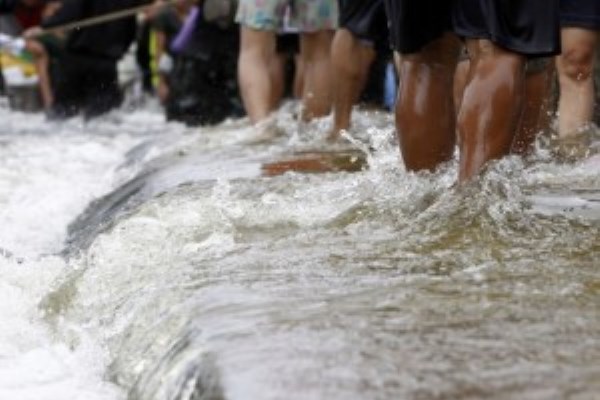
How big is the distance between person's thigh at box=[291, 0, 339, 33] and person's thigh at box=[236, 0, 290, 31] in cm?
7

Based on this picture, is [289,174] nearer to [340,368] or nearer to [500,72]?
[500,72]

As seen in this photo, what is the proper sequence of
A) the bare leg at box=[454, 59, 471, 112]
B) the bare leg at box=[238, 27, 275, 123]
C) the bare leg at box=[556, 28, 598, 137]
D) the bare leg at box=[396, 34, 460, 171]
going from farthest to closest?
the bare leg at box=[238, 27, 275, 123] < the bare leg at box=[556, 28, 598, 137] < the bare leg at box=[454, 59, 471, 112] < the bare leg at box=[396, 34, 460, 171]

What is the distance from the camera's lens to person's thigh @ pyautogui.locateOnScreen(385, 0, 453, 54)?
3.57 meters

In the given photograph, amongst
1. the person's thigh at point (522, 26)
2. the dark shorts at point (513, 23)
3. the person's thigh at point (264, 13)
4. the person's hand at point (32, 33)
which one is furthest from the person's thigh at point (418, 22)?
the person's hand at point (32, 33)

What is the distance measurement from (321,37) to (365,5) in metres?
1.25

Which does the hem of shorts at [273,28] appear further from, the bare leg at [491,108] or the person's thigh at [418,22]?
the bare leg at [491,108]

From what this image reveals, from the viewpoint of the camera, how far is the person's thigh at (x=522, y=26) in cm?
327

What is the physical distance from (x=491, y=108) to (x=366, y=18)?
229 centimetres

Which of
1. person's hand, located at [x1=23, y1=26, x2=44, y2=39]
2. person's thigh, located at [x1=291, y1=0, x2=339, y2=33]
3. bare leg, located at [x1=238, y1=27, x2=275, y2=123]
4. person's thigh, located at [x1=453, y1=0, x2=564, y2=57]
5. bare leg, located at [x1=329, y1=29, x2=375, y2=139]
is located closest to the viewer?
person's thigh, located at [x1=453, y1=0, x2=564, y2=57]

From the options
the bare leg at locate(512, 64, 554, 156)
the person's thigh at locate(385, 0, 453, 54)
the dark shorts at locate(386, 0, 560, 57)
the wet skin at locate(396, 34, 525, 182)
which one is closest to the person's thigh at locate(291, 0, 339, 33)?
the bare leg at locate(512, 64, 554, 156)

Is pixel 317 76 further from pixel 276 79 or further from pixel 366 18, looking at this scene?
pixel 366 18

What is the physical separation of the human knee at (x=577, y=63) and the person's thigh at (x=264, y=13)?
183 cm

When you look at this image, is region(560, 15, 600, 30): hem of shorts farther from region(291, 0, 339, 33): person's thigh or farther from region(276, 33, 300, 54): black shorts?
region(276, 33, 300, 54): black shorts

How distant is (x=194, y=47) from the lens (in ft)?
35.4
